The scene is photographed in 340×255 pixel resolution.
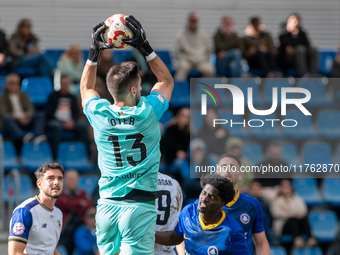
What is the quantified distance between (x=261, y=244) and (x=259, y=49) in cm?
849

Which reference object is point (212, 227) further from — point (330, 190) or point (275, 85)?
point (275, 85)

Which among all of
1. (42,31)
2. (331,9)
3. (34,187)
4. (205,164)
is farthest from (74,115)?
(331,9)

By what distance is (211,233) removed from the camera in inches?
182

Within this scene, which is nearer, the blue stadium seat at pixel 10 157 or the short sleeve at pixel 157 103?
the short sleeve at pixel 157 103

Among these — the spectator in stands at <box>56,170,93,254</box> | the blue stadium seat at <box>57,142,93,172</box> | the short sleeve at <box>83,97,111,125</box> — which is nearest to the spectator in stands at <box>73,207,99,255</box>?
the spectator in stands at <box>56,170,93,254</box>

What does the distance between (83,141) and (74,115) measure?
587 millimetres

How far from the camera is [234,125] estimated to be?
12.4m

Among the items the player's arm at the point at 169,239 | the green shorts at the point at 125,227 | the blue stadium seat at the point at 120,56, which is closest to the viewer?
the green shorts at the point at 125,227

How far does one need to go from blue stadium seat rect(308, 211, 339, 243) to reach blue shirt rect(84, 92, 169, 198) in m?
7.93

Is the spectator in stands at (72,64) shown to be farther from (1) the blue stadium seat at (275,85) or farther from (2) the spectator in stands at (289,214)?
(2) the spectator in stands at (289,214)

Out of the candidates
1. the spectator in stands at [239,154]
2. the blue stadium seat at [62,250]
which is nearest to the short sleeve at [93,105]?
the blue stadium seat at [62,250]

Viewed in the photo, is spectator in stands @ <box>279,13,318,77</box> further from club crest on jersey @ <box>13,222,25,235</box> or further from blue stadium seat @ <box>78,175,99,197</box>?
club crest on jersey @ <box>13,222,25,235</box>

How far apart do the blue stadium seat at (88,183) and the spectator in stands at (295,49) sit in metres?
5.77

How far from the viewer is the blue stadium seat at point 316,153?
41.0 ft
